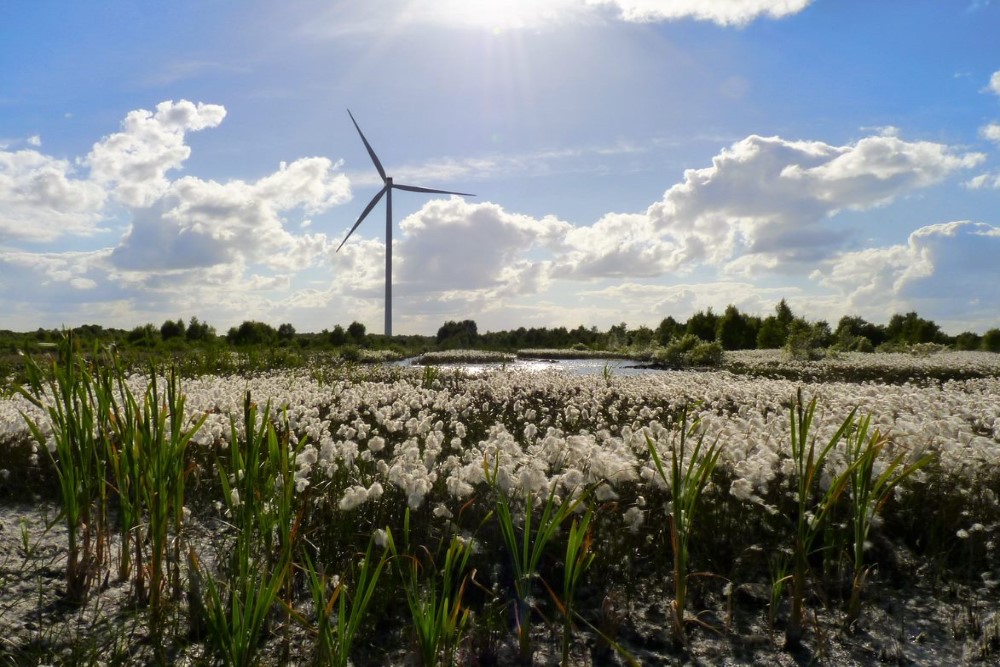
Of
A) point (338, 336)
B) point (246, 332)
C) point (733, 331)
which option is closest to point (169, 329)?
point (246, 332)

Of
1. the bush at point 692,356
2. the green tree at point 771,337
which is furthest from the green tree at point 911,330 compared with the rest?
the bush at point 692,356

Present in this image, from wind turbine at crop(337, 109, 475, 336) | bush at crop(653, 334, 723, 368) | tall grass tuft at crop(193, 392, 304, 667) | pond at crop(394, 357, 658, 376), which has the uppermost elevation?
wind turbine at crop(337, 109, 475, 336)

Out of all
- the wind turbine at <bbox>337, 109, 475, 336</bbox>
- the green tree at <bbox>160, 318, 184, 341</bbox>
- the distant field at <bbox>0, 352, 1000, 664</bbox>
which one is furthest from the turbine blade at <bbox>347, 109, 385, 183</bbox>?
the distant field at <bbox>0, 352, 1000, 664</bbox>

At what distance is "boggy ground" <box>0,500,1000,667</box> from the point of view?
3.49 meters

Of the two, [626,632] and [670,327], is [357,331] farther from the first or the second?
[626,632]

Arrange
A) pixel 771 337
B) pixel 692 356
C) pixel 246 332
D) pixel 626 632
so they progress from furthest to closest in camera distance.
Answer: pixel 771 337, pixel 246 332, pixel 692 356, pixel 626 632

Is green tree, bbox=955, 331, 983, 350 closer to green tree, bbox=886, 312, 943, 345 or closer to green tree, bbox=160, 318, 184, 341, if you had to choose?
green tree, bbox=886, 312, 943, 345

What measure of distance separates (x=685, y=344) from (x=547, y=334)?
2743 centimetres

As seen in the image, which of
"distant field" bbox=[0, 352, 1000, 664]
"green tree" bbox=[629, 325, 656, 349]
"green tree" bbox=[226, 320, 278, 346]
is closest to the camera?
"distant field" bbox=[0, 352, 1000, 664]

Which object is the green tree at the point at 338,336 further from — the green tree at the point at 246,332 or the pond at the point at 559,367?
the pond at the point at 559,367

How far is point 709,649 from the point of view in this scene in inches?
143

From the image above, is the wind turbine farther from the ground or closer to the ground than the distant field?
farther from the ground

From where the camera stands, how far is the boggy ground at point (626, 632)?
3.49m

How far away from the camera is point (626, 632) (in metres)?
3.79
